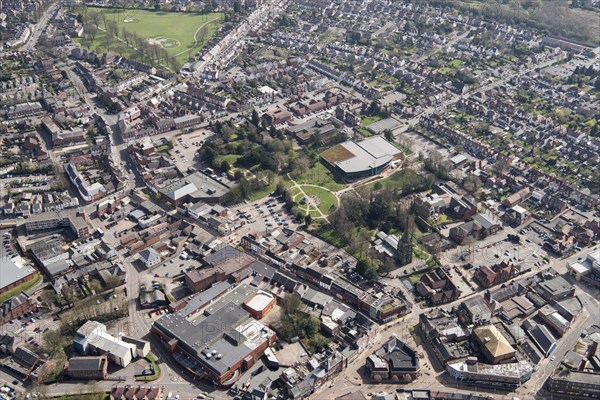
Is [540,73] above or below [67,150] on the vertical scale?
above

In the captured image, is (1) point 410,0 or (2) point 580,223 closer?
(2) point 580,223

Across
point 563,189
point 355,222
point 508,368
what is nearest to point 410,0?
point 563,189

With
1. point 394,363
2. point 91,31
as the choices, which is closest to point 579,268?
point 394,363

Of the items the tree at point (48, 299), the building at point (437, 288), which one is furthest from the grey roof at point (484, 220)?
the tree at point (48, 299)

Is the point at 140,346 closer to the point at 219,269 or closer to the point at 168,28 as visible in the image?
the point at 219,269

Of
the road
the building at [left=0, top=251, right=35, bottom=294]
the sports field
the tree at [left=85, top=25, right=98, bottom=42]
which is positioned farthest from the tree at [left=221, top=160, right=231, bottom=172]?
the tree at [left=85, top=25, right=98, bottom=42]

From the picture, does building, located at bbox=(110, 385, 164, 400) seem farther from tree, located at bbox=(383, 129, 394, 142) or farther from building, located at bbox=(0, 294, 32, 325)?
tree, located at bbox=(383, 129, 394, 142)

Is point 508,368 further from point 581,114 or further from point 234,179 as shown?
point 581,114
